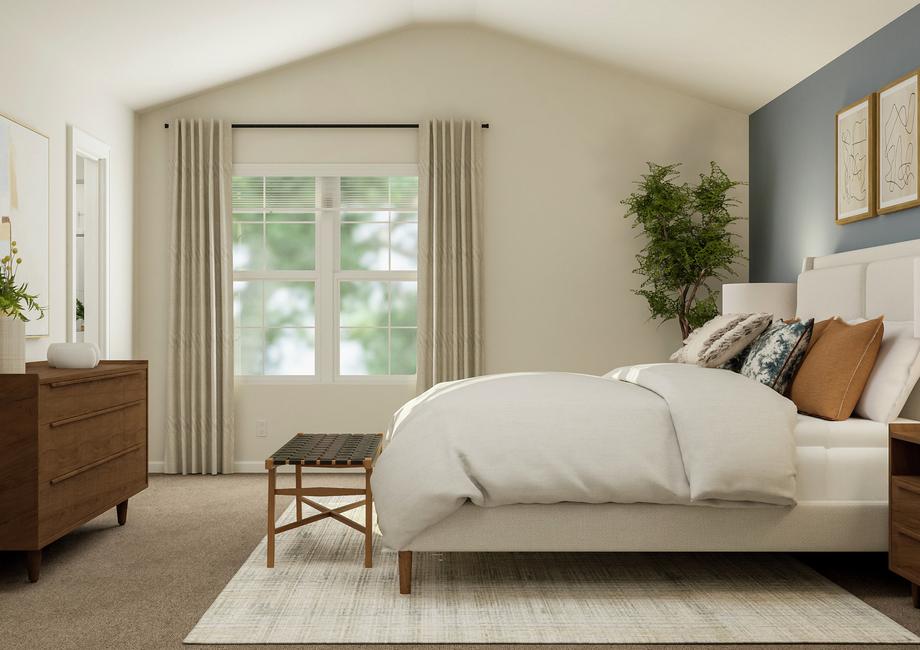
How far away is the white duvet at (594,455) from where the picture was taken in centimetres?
275

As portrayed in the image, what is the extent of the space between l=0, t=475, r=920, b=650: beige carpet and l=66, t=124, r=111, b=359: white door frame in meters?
1.17

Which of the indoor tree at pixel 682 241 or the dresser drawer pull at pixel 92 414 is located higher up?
the indoor tree at pixel 682 241

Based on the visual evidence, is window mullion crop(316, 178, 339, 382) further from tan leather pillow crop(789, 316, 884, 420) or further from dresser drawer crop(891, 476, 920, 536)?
dresser drawer crop(891, 476, 920, 536)

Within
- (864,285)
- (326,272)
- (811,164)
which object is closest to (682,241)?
(811,164)

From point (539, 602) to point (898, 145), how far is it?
8.67 ft

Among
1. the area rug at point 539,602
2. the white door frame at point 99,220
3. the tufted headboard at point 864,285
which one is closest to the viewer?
the area rug at point 539,602

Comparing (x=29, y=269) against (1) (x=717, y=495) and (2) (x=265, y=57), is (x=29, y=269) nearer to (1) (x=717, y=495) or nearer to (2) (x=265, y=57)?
(2) (x=265, y=57)

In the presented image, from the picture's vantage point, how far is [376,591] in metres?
2.89

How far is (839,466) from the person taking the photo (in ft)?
9.46

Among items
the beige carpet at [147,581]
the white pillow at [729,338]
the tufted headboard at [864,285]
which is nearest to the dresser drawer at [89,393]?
the beige carpet at [147,581]

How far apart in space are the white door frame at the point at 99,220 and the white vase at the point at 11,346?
141 centimetres

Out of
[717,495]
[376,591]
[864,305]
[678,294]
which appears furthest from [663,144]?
[376,591]

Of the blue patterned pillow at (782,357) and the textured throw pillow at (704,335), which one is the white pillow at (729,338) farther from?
the blue patterned pillow at (782,357)

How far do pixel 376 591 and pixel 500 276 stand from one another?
299 centimetres
